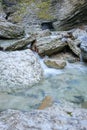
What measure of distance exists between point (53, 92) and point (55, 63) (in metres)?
1.48

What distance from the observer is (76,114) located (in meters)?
2.80

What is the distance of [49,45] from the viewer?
6.78 metres

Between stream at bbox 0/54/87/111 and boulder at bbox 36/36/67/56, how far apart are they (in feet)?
2.55

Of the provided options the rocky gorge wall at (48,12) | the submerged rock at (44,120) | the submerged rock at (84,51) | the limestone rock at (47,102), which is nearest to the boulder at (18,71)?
the limestone rock at (47,102)

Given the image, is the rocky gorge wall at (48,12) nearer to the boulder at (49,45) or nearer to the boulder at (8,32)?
the boulder at (8,32)

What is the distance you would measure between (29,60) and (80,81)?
1.29m

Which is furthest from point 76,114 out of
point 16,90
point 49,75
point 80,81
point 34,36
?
point 34,36

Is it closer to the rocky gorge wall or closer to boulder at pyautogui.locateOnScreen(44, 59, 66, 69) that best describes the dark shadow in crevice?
the rocky gorge wall

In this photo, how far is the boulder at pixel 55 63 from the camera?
A: 607cm

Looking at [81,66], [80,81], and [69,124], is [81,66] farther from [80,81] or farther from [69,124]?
[69,124]

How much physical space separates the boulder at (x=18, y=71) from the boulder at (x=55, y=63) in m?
0.60

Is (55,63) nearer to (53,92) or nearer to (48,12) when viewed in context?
(53,92)

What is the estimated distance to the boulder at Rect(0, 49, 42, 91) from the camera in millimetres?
4961

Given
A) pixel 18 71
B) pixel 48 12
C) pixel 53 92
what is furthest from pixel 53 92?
pixel 48 12
